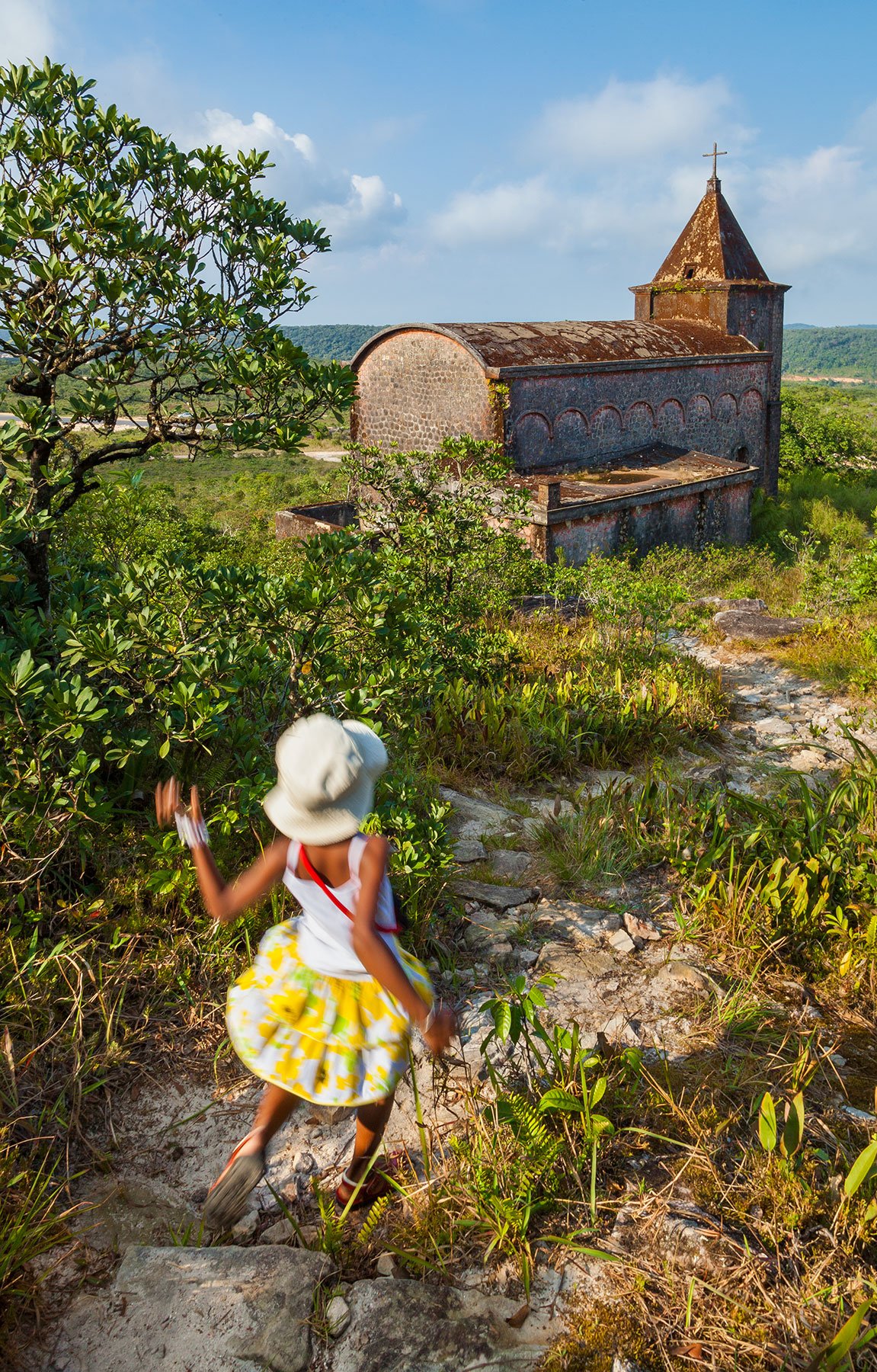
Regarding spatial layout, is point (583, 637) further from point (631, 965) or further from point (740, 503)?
point (740, 503)

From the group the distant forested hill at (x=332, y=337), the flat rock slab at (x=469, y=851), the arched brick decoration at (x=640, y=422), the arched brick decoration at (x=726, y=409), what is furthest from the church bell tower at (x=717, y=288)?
the distant forested hill at (x=332, y=337)

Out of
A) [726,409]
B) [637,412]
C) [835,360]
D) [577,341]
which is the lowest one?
[637,412]

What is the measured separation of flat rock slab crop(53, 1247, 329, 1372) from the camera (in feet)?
7.64

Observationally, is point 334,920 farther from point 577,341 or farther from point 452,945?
point 577,341

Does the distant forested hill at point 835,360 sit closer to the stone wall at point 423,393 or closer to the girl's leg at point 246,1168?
the stone wall at point 423,393

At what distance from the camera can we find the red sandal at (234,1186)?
2.65 metres

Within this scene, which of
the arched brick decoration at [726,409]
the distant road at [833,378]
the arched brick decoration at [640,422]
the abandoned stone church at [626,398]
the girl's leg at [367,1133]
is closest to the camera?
the girl's leg at [367,1133]

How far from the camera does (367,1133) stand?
270 cm

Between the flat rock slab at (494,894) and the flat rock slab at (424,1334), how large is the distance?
6.56 ft

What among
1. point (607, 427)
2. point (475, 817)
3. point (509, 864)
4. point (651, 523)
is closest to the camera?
point (509, 864)

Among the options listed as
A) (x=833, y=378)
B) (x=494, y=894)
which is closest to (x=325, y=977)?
(x=494, y=894)

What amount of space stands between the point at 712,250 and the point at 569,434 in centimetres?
927

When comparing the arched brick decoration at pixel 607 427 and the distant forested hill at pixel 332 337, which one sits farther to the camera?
the distant forested hill at pixel 332 337

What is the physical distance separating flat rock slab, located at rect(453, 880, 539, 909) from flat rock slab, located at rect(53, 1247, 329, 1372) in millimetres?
2013
